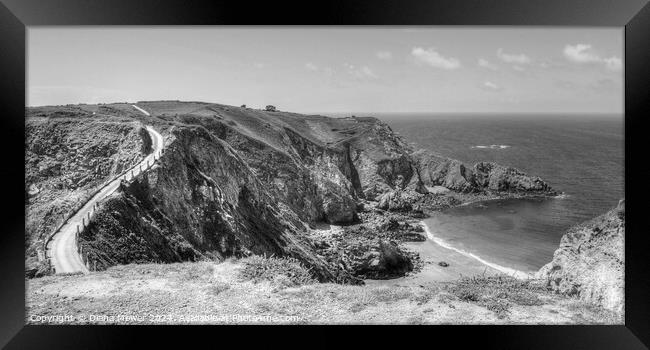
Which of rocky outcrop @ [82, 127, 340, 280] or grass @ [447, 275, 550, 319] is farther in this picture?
rocky outcrop @ [82, 127, 340, 280]

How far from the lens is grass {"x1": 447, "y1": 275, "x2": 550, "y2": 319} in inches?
344

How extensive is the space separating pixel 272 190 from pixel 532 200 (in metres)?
27.9

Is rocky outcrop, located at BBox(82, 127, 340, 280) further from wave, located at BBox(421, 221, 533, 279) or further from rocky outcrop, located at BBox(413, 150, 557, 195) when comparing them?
rocky outcrop, located at BBox(413, 150, 557, 195)

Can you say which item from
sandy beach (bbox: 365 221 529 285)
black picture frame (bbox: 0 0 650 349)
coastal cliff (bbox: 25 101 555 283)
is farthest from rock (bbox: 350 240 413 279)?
black picture frame (bbox: 0 0 650 349)

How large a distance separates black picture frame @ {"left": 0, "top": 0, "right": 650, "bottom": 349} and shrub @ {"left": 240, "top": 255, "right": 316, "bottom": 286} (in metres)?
1.32

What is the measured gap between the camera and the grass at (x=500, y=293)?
8.75 metres

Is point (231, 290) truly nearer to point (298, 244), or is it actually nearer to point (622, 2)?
point (622, 2)

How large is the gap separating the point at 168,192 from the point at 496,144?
6518 cm

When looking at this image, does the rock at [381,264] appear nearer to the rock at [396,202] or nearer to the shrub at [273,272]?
the shrub at [273,272]

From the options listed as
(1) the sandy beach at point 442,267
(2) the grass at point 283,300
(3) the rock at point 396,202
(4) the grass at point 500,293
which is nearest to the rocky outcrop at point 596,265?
(2) the grass at point 283,300

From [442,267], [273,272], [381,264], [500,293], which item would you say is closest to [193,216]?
[273,272]

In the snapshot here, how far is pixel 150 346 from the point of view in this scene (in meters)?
8.02

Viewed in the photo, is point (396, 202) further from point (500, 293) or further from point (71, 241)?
point (71, 241)

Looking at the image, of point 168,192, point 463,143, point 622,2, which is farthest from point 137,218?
point 463,143
